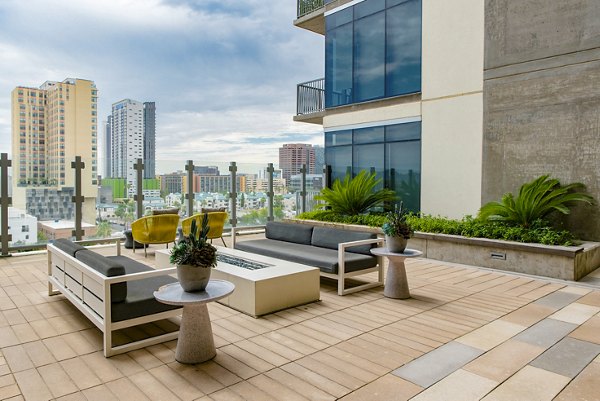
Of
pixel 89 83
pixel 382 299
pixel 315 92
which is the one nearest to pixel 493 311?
pixel 382 299

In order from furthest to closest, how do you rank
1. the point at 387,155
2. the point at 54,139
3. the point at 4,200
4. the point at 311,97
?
the point at 311,97 < the point at 387,155 < the point at 54,139 < the point at 4,200

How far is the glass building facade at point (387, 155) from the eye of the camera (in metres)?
10.1

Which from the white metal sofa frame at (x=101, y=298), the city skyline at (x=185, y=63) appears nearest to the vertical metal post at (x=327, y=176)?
the city skyline at (x=185, y=63)

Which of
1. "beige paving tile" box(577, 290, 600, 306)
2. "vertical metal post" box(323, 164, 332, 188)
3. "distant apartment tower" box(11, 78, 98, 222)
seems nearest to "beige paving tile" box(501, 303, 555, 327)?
"beige paving tile" box(577, 290, 600, 306)

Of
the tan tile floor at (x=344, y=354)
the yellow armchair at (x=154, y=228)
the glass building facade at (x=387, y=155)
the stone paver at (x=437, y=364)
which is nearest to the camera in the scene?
the tan tile floor at (x=344, y=354)

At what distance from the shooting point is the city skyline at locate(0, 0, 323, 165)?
35.2 ft

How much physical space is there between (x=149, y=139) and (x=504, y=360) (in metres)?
11.2

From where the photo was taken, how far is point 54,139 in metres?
9.49

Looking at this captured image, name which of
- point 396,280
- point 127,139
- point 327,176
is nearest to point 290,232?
point 396,280

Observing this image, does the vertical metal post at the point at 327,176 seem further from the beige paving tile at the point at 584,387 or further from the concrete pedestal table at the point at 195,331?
the beige paving tile at the point at 584,387

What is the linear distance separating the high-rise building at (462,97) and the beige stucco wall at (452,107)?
0.02m

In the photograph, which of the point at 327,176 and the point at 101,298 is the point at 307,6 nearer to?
the point at 327,176

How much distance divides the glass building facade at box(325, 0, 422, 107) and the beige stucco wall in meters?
0.42

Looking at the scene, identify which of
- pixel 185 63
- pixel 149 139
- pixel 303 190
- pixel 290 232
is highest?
pixel 185 63
